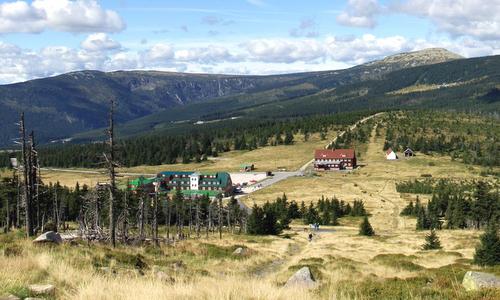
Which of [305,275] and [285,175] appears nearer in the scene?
[305,275]

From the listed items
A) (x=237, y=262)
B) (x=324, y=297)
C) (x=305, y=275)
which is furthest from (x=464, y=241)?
(x=324, y=297)

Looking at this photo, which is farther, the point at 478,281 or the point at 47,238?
the point at 47,238

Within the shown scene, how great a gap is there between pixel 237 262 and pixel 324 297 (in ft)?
69.5

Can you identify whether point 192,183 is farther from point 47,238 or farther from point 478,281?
point 478,281

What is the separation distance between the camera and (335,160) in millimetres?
176125

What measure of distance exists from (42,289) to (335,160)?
6666 inches

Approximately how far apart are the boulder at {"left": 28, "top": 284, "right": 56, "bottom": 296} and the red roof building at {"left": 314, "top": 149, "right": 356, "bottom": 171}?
168062 mm

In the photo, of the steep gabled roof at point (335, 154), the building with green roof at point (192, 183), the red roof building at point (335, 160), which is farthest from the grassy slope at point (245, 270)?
the steep gabled roof at point (335, 154)

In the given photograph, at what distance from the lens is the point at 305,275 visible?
17.3 meters

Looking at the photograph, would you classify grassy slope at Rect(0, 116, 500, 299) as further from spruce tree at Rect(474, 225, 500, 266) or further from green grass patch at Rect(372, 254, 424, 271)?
spruce tree at Rect(474, 225, 500, 266)

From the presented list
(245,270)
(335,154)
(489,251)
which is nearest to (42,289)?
(245,270)

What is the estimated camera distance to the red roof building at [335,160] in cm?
17550

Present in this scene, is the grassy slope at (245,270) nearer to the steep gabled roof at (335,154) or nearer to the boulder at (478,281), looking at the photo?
the boulder at (478,281)

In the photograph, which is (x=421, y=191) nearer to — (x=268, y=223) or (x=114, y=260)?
(x=268, y=223)
